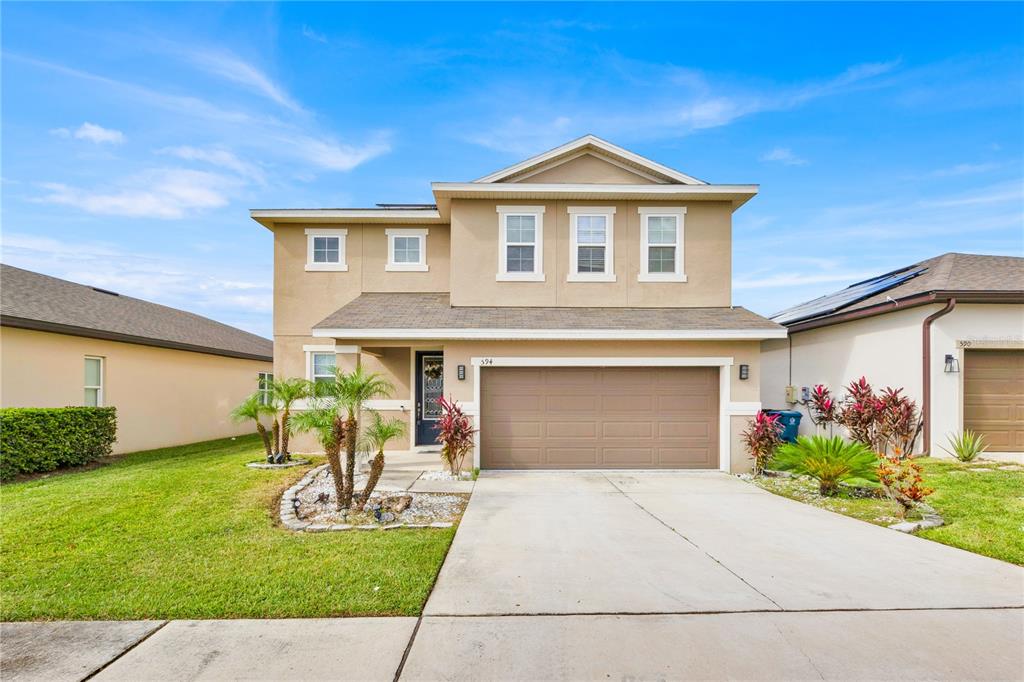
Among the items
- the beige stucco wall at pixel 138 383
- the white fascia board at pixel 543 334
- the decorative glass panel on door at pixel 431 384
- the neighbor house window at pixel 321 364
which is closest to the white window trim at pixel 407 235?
the decorative glass panel on door at pixel 431 384

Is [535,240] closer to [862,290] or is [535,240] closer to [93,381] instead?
[862,290]

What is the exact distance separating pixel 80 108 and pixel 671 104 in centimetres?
1496

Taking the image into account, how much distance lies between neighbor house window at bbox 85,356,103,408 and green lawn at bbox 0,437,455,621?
171 inches

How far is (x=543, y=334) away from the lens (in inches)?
388

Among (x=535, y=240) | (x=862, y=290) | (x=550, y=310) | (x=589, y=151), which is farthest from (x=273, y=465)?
(x=862, y=290)

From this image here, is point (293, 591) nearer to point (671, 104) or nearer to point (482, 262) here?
point (482, 262)

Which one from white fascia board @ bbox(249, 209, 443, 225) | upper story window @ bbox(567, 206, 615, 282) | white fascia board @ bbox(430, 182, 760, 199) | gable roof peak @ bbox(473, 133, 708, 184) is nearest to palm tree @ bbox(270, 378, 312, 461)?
white fascia board @ bbox(249, 209, 443, 225)

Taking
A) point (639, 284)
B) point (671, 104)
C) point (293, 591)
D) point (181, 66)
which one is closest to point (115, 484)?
point (293, 591)

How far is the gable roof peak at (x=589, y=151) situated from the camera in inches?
451

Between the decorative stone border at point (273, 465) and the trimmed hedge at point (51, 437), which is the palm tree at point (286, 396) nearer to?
the decorative stone border at point (273, 465)

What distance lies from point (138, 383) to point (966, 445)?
63.4 ft

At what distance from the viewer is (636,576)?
4.67 m

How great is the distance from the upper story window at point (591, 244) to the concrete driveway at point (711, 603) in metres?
6.07

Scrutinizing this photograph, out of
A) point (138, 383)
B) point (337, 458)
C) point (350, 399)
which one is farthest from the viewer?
point (138, 383)
